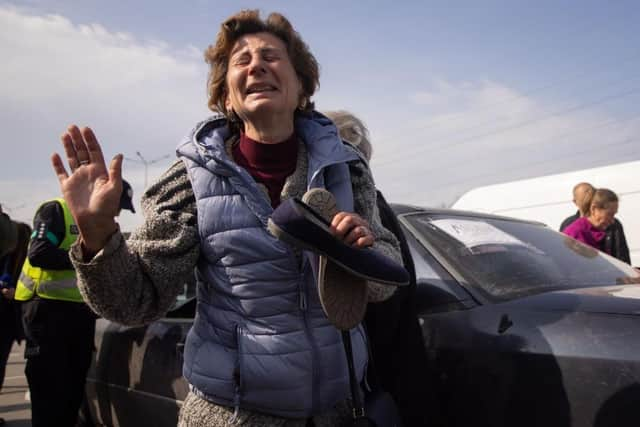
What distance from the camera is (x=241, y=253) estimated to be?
A: 1.35 metres

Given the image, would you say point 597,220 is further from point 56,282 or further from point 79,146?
point 79,146

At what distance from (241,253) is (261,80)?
1.58 ft

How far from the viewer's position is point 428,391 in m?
1.62

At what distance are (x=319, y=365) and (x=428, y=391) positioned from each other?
0.47 m

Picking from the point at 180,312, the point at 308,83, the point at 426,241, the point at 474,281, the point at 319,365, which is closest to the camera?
the point at 319,365

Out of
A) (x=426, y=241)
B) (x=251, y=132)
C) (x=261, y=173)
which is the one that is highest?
(x=251, y=132)

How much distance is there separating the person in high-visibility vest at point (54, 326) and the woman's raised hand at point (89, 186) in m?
1.79

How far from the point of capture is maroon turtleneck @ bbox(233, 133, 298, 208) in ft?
4.85

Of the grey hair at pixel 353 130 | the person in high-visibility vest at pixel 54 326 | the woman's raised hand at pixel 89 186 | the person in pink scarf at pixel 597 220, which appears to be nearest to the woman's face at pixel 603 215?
the person in pink scarf at pixel 597 220

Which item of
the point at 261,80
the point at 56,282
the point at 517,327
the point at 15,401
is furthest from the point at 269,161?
the point at 15,401

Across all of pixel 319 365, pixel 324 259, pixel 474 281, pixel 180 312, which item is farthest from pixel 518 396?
pixel 180 312

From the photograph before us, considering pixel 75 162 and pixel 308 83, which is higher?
pixel 308 83

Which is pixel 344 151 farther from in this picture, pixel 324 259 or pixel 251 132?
pixel 324 259

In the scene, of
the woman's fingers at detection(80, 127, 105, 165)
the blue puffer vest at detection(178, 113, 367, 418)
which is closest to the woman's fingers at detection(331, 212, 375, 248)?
the blue puffer vest at detection(178, 113, 367, 418)
